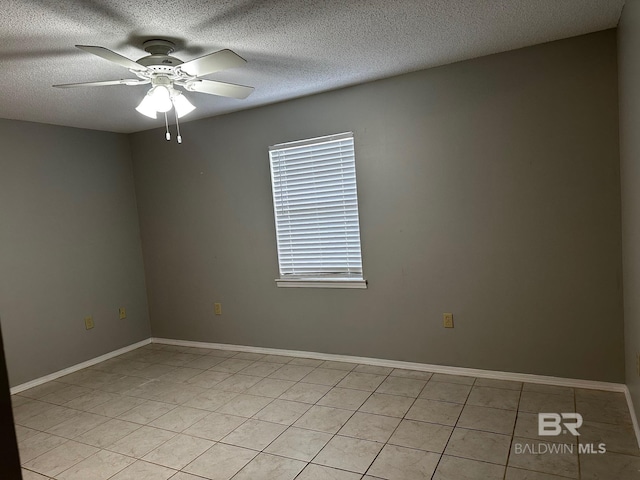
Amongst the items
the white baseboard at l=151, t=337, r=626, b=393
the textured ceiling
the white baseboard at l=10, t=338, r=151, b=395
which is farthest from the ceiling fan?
the white baseboard at l=10, t=338, r=151, b=395

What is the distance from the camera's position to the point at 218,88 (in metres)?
2.60

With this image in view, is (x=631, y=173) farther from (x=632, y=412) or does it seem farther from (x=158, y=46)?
(x=158, y=46)

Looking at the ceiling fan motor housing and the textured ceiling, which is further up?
the textured ceiling

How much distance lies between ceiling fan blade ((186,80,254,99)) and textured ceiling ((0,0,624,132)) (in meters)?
0.20

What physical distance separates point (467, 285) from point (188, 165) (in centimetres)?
298

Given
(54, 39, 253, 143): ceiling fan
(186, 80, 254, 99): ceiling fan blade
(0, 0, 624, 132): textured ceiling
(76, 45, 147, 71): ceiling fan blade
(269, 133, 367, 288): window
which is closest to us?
(76, 45, 147, 71): ceiling fan blade

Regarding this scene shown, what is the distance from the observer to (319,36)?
7.96ft

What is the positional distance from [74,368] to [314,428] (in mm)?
2739

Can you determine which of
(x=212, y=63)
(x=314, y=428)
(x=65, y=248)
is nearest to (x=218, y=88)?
(x=212, y=63)

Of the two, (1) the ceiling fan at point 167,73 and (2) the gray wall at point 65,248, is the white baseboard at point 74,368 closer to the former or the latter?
(2) the gray wall at point 65,248

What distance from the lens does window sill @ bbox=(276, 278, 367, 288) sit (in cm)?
366

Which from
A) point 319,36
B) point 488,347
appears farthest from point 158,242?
point 488,347

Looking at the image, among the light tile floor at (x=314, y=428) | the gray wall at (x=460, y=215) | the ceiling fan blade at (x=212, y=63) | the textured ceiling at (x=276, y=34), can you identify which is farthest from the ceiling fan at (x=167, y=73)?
the light tile floor at (x=314, y=428)

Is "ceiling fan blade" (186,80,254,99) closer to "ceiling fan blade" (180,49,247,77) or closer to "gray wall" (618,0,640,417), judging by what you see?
"ceiling fan blade" (180,49,247,77)
